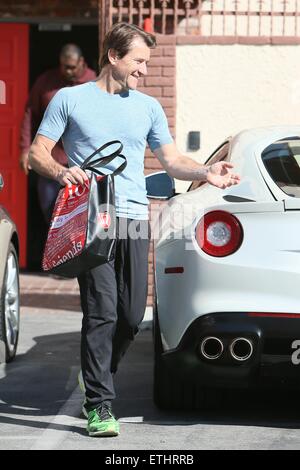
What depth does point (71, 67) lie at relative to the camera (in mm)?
11820

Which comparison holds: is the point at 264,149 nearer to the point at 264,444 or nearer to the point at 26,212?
the point at 264,444

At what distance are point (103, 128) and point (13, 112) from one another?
7132 mm

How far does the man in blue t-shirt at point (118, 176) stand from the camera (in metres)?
5.59

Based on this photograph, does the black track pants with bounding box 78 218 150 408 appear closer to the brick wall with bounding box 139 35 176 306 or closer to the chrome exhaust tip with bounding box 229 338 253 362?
the chrome exhaust tip with bounding box 229 338 253 362

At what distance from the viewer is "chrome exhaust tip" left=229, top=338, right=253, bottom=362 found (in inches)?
212

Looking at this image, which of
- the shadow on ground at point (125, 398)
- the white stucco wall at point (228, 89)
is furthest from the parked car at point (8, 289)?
the white stucco wall at point (228, 89)

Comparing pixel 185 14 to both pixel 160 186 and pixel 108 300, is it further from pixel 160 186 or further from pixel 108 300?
pixel 108 300

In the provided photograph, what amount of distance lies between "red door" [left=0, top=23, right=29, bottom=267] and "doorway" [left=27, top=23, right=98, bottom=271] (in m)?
0.06

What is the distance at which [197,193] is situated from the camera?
594 centimetres

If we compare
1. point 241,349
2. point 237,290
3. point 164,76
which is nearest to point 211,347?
point 241,349

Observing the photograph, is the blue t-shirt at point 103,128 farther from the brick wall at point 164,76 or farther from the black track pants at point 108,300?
the brick wall at point 164,76

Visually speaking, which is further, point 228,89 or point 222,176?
point 228,89

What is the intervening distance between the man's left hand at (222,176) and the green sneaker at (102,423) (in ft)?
3.79

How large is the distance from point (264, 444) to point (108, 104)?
5.70ft
